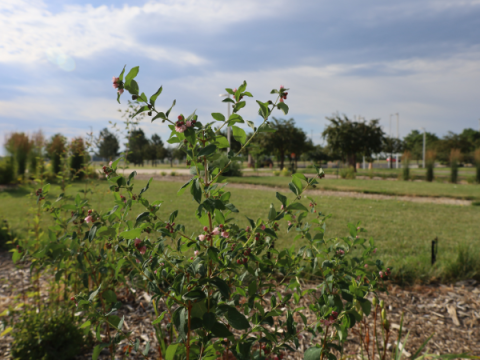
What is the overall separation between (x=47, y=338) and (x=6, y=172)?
47.1ft

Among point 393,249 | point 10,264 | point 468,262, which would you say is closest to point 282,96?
point 468,262

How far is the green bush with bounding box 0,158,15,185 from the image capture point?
13148 millimetres

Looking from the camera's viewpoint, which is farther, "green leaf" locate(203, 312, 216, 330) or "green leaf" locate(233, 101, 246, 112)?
"green leaf" locate(233, 101, 246, 112)

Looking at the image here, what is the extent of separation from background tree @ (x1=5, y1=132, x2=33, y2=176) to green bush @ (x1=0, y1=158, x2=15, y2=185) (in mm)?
903

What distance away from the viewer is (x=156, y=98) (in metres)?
1.11

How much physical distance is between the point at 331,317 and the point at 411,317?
5.60 feet

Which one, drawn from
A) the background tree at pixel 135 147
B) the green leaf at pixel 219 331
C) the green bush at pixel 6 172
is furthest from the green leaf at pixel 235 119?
the green bush at pixel 6 172

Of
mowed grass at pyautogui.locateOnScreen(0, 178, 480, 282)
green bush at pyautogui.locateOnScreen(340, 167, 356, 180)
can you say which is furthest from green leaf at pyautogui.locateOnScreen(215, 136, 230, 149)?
green bush at pyautogui.locateOnScreen(340, 167, 356, 180)

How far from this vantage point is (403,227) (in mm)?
5793

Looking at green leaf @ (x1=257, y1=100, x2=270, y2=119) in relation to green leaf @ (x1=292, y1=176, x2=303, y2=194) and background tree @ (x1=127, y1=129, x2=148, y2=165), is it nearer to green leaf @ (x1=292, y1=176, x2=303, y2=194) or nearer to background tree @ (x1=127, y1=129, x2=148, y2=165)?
green leaf @ (x1=292, y1=176, x2=303, y2=194)

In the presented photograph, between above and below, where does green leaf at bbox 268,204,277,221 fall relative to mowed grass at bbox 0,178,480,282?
above

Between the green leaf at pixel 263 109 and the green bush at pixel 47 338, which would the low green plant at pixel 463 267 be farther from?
the green bush at pixel 47 338

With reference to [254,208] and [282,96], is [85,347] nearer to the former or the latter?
[282,96]

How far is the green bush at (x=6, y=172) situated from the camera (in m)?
13.1
